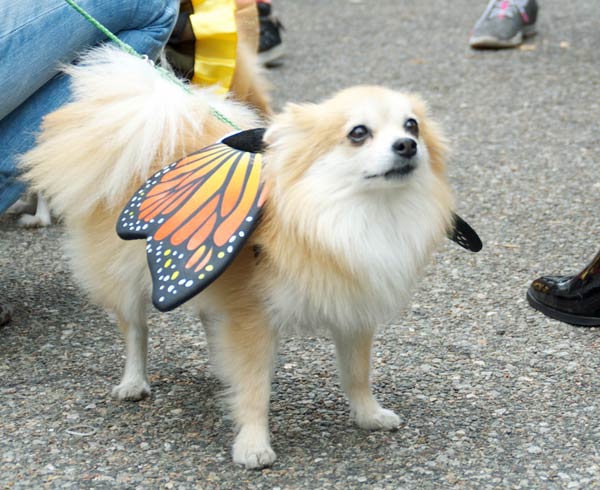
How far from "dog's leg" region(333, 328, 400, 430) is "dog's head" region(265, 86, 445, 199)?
20.3 inches

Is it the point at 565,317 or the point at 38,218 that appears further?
the point at 38,218

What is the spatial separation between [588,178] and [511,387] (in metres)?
2.00

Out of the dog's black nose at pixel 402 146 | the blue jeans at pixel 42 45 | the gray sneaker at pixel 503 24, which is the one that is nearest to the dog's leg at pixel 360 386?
the dog's black nose at pixel 402 146

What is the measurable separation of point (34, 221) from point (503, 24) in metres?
3.70

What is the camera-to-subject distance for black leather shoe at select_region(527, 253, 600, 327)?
3084mm

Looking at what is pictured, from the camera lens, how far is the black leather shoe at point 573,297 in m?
3.08

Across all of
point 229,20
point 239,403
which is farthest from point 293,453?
point 229,20

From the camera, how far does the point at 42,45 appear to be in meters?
2.92

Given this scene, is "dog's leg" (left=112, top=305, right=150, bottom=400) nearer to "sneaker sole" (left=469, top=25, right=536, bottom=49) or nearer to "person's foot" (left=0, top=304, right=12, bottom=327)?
"person's foot" (left=0, top=304, right=12, bottom=327)

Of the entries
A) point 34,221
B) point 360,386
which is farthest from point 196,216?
point 34,221

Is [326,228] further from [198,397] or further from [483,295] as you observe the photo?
[483,295]

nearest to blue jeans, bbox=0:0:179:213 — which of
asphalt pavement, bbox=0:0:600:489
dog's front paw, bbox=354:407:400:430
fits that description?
asphalt pavement, bbox=0:0:600:489

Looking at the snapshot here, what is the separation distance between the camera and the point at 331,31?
7.45m

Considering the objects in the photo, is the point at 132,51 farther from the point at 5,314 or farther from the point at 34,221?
the point at 34,221
